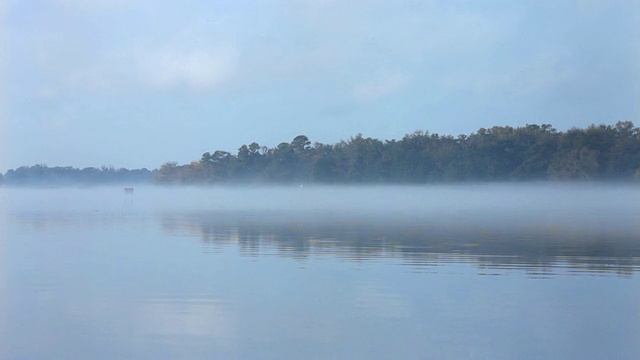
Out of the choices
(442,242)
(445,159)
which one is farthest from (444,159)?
(442,242)

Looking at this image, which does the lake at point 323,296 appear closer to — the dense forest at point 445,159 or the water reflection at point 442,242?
the water reflection at point 442,242

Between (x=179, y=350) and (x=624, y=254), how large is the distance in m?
8.07

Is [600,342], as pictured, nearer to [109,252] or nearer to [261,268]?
[261,268]

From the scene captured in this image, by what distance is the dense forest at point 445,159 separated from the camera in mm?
54406

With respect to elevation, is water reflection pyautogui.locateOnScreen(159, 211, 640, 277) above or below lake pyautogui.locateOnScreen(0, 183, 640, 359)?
above

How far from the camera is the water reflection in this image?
34.3 feet

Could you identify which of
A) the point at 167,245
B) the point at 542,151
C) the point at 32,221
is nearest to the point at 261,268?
the point at 167,245

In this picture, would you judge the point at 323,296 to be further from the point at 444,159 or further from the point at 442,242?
the point at 444,159

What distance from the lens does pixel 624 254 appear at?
37.1 feet

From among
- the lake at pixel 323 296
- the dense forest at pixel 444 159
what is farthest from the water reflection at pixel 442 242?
the dense forest at pixel 444 159

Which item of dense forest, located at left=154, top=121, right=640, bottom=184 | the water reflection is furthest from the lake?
dense forest, located at left=154, top=121, right=640, bottom=184

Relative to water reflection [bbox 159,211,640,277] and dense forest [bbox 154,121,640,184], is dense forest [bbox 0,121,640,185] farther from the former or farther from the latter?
water reflection [bbox 159,211,640,277]

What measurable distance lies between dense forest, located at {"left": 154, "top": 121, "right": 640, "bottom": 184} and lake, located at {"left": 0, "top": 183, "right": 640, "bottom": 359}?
42317 millimetres

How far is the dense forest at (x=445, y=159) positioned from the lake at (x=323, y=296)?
1666 inches
